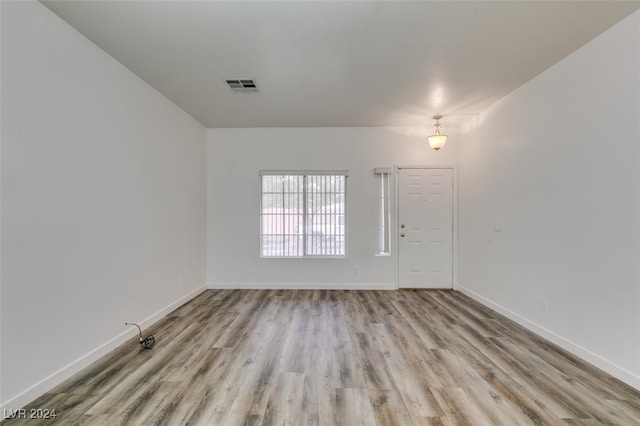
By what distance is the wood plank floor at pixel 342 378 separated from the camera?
1.61 m

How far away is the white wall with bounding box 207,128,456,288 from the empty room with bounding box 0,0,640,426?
0.46 meters

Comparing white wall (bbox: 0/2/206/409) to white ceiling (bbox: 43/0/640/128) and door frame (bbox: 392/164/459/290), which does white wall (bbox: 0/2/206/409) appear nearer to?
white ceiling (bbox: 43/0/640/128)

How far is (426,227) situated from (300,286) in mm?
2403

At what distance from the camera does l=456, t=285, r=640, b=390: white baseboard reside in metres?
1.90

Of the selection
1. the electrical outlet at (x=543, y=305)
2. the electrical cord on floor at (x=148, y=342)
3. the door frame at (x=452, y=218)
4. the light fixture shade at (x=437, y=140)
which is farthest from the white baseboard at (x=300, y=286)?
the light fixture shade at (x=437, y=140)

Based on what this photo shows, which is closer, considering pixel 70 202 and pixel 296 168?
pixel 70 202

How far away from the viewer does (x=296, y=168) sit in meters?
4.35

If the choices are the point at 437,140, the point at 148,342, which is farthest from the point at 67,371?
the point at 437,140

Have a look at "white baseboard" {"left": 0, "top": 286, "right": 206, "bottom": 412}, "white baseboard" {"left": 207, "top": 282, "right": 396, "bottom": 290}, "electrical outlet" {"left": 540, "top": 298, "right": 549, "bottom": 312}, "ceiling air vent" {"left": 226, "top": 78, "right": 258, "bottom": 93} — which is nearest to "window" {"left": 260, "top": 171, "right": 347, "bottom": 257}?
"white baseboard" {"left": 207, "top": 282, "right": 396, "bottom": 290}

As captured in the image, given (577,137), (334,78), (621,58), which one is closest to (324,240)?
(334,78)

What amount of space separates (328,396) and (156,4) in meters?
3.04

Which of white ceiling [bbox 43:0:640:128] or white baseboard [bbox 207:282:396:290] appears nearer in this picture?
white ceiling [bbox 43:0:640:128]

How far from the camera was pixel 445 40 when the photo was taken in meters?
2.11

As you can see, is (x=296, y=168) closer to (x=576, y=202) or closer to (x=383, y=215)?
(x=383, y=215)
